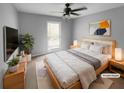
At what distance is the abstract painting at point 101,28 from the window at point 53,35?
7.56 ft

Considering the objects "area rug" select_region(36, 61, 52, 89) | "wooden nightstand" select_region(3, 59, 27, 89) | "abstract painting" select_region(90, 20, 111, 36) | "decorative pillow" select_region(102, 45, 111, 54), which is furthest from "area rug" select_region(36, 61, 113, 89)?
"abstract painting" select_region(90, 20, 111, 36)

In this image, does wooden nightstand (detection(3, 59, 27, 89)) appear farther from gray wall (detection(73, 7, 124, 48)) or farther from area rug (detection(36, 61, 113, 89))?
gray wall (detection(73, 7, 124, 48))

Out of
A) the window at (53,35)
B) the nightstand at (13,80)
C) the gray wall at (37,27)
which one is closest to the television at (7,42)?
the nightstand at (13,80)

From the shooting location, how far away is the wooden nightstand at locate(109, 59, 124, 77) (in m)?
3.11

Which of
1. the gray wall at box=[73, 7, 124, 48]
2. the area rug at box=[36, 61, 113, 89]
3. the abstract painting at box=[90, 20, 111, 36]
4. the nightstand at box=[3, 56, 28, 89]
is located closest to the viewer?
the nightstand at box=[3, 56, 28, 89]

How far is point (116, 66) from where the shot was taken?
3.31 meters

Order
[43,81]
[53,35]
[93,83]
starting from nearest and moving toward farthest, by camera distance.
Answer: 1. [93,83]
2. [43,81]
3. [53,35]

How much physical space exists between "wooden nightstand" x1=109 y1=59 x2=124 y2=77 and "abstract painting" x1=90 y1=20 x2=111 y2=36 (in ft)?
4.09

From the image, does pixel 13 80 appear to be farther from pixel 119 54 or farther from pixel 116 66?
pixel 119 54

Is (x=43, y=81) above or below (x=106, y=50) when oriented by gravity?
below

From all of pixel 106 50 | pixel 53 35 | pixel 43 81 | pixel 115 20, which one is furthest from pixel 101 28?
pixel 43 81

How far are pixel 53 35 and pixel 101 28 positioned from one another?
2.98 metres

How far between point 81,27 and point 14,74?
4519 millimetres

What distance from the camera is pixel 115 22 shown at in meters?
3.63
